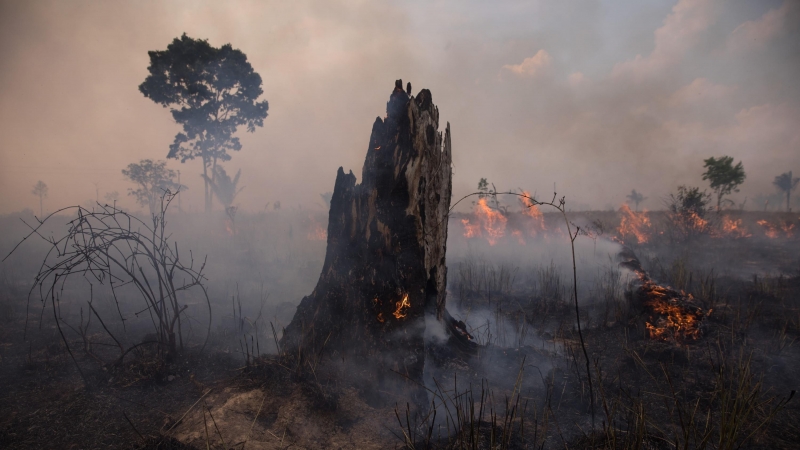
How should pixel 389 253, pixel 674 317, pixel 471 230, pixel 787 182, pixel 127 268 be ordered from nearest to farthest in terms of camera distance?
pixel 389 253 < pixel 674 317 < pixel 127 268 < pixel 471 230 < pixel 787 182

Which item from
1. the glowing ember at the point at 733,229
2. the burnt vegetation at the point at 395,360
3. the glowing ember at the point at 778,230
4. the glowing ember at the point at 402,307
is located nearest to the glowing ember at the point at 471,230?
the burnt vegetation at the point at 395,360

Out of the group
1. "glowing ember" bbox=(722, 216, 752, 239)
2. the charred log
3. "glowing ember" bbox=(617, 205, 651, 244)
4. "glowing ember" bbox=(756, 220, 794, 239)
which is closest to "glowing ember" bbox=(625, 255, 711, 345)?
the charred log

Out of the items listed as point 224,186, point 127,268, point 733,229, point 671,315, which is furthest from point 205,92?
point 733,229

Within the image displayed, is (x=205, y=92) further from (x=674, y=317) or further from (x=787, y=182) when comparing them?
(x=787, y=182)

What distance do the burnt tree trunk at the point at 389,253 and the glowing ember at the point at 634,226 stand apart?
16857 mm

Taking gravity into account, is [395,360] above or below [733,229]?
below

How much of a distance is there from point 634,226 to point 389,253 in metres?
21.5

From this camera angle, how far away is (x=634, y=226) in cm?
2061

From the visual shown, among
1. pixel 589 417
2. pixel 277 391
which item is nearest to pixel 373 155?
pixel 277 391

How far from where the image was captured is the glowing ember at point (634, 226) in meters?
18.3

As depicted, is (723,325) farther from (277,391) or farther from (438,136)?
(277,391)

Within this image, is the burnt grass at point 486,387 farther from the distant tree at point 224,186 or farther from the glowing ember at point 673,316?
the distant tree at point 224,186

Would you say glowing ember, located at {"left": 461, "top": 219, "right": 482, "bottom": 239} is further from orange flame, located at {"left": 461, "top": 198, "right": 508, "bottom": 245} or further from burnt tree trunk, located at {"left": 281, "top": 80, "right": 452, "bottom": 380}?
burnt tree trunk, located at {"left": 281, "top": 80, "right": 452, "bottom": 380}

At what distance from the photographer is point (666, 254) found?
1525 cm
